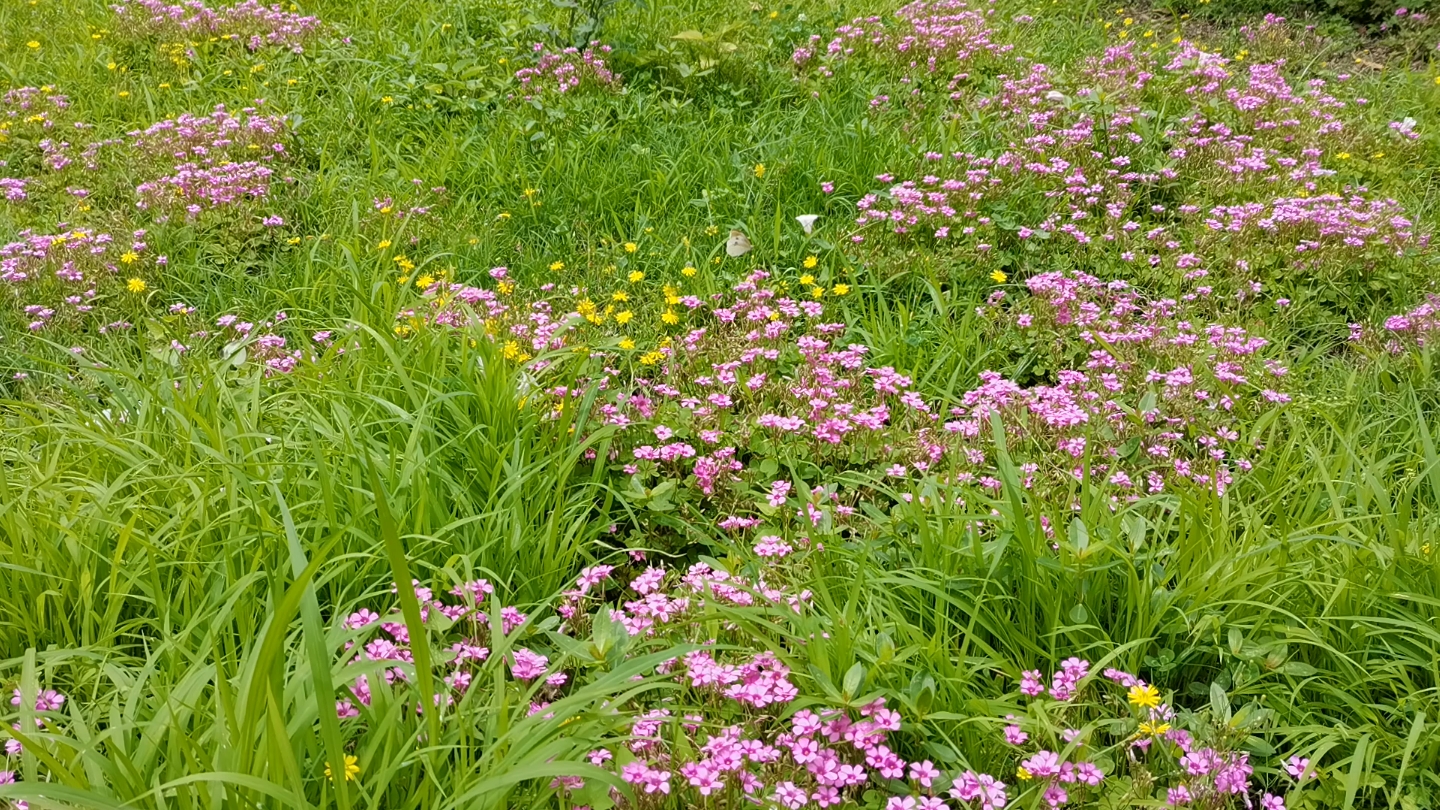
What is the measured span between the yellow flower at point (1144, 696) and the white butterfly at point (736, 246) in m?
2.76

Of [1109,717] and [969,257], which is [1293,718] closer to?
[1109,717]

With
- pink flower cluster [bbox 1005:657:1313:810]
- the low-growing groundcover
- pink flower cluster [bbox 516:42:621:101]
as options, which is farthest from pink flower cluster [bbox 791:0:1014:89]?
pink flower cluster [bbox 1005:657:1313:810]

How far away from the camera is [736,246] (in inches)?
173

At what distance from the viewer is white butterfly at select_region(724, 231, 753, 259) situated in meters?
4.36

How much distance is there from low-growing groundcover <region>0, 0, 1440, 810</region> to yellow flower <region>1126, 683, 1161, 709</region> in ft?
0.05

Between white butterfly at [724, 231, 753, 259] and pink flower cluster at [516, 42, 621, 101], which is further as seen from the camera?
pink flower cluster at [516, 42, 621, 101]

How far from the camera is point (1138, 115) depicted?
5215 millimetres

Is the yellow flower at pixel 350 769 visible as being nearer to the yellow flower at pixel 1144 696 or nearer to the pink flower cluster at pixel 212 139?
the yellow flower at pixel 1144 696

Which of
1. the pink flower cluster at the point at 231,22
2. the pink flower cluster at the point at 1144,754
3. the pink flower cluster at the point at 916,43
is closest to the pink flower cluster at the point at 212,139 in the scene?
the pink flower cluster at the point at 231,22

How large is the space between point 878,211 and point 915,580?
2651 millimetres

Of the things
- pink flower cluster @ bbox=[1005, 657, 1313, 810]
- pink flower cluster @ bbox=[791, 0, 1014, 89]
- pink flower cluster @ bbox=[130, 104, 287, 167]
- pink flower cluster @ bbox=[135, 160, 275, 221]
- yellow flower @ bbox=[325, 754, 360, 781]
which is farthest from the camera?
pink flower cluster @ bbox=[791, 0, 1014, 89]

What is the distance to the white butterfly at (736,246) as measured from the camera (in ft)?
14.3

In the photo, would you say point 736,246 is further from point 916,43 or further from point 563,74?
point 916,43

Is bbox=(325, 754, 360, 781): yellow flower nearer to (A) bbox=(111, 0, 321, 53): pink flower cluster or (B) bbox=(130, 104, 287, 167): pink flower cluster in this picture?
(B) bbox=(130, 104, 287, 167): pink flower cluster
